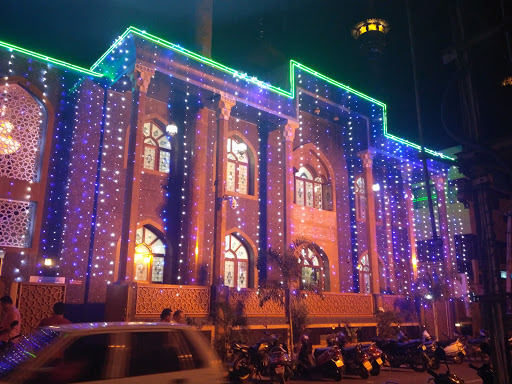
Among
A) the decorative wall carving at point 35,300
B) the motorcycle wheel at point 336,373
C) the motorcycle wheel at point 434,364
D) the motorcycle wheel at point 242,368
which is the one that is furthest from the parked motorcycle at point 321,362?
the decorative wall carving at point 35,300

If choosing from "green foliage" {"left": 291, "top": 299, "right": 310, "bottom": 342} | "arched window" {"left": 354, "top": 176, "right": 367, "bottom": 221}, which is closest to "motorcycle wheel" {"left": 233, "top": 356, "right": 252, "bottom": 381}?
"green foliage" {"left": 291, "top": 299, "right": 310, "bottom": 342}

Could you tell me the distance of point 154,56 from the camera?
15.3m

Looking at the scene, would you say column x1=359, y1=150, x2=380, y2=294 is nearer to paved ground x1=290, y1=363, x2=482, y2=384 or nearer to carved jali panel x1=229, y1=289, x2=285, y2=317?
carved jali panel x1=229, y1=289, x2=285, y2=317

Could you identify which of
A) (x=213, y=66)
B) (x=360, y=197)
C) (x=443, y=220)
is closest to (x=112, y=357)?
(x=213, y=66)

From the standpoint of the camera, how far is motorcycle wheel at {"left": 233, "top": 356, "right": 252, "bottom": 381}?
10.1 m

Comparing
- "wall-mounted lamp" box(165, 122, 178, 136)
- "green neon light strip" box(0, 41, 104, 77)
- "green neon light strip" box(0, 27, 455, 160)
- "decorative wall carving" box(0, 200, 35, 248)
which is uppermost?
"green neon light strip" box(0, 27, 455, 160)

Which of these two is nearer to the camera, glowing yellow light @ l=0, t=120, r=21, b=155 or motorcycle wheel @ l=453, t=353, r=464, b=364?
motorcycle wheel @ l=453, t=353, r=464, b=364

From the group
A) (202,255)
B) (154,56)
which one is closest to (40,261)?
(202,255)

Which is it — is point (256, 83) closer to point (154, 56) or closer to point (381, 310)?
point (154, 56)

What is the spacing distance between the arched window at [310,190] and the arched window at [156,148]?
22.0 feet

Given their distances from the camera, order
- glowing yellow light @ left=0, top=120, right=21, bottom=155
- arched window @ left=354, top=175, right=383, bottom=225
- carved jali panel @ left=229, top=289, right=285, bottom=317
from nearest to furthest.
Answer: glowing yellow light @ left=0, top=120, right=21, bottom=155, carved jali panel @ left=229, top=289, right=285, bottom=317, arched window @ left=354, top=175, right=383, bottom=225

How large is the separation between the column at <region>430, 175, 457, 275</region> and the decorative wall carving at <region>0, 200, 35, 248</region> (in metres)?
20.2

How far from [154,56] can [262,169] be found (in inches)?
275

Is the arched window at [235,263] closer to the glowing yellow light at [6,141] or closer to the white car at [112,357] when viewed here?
the glowing yellow light at [6,141]
